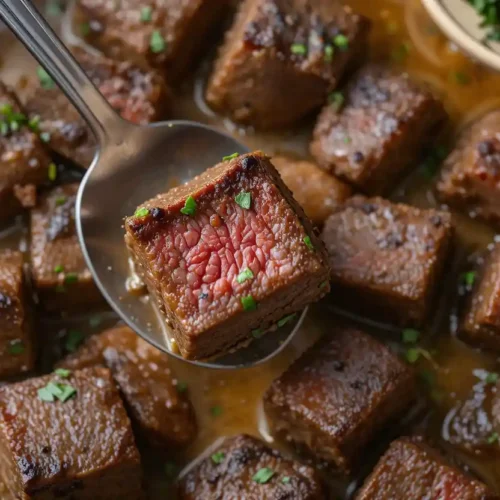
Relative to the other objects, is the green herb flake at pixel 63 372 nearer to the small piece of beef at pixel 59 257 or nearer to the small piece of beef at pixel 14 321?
the small piece of beef at pixel 14 321

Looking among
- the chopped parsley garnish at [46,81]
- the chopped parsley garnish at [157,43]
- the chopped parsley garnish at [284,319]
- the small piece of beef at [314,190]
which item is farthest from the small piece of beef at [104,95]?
the chopped parsley garnish at [284,319]

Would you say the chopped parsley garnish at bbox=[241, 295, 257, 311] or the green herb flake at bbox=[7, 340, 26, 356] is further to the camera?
the green herb flake at bbox=[7, 340, 26, 356]

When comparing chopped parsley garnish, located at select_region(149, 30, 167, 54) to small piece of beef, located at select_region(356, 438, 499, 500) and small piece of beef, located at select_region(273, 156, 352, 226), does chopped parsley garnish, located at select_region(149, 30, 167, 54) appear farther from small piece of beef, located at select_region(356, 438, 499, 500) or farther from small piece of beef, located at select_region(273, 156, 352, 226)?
small piece of beef, located at select_region(356, 438, 499, 500)

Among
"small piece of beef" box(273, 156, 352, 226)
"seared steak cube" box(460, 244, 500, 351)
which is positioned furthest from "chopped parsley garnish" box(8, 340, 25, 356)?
"seared steak cube" box(460, 244, 500, 351)

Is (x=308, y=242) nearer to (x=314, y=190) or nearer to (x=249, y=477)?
(x=314, y=190)

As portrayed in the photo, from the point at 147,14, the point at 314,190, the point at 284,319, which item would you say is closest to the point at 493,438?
the point at 284,319

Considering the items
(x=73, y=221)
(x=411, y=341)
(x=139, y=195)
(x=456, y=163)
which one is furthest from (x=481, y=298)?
(x=73, y=221)
